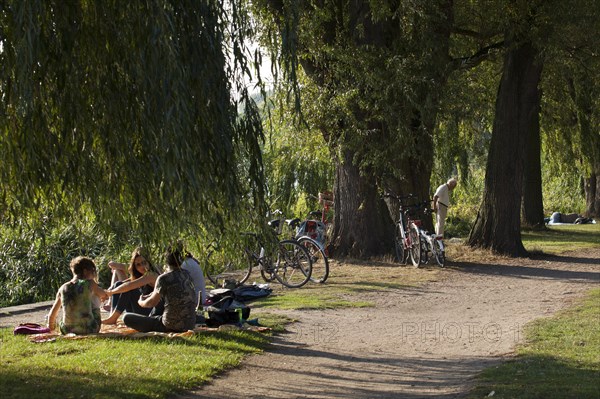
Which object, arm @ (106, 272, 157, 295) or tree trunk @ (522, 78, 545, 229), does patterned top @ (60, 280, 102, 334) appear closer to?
arm @ (106, 272, 157, 295)

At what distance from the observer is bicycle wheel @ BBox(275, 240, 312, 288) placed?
52.6 feet

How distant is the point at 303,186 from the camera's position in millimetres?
31188

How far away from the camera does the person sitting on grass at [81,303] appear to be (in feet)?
34.9

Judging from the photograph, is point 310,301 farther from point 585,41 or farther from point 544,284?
point 585,41

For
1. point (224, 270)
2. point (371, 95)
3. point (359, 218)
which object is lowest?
point (224, 270)

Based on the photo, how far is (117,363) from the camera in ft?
30.1

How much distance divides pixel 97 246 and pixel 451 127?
860 centimetres

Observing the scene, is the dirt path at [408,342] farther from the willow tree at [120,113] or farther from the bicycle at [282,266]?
the willow tree at [120,113]

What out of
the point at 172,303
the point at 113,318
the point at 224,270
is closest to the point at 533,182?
the point at 224,270

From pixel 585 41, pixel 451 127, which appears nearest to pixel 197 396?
pixel 585 41

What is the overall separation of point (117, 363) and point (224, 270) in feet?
28.3

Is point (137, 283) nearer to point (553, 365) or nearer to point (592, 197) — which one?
point (553, 365)

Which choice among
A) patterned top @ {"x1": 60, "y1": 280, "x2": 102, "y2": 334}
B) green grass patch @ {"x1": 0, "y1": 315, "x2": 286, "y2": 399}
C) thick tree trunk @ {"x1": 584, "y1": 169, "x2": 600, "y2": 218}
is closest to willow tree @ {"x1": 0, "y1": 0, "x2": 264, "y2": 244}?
green grass patch @ {"x1": 0, "y1": 315, "x2": 286, "y2": 399}

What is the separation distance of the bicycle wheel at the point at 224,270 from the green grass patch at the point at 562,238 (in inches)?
269
